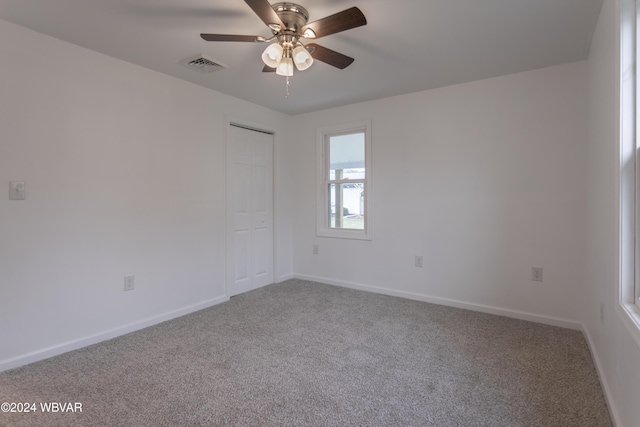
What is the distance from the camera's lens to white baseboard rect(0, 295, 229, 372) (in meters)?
2.16

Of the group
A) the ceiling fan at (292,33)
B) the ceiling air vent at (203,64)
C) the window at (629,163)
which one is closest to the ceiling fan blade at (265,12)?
the ceiling fan at (292,33)

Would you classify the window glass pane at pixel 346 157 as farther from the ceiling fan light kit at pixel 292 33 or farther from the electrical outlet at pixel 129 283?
the electrical outlet at pixel 129 283

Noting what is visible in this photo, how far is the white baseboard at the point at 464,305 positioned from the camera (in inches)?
111

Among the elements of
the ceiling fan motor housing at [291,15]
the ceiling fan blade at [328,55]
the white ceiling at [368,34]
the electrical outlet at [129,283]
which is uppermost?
the white ceiling at [368,34]

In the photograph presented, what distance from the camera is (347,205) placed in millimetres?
4203

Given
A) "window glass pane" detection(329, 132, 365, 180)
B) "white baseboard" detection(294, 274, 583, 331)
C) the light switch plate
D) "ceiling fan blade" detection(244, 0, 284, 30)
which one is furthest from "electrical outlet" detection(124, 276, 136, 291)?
"window glass pane" detection(329, 132, 365, 180)

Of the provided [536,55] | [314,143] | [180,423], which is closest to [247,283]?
[314,143]

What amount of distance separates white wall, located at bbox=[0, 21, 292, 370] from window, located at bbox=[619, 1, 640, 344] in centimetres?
328

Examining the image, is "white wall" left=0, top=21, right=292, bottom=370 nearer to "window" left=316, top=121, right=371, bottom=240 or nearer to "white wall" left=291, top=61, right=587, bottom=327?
"window" left=316, top=121, right=371, bottom=240

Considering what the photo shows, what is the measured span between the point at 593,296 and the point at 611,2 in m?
1.88

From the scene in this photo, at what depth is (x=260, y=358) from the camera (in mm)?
2279

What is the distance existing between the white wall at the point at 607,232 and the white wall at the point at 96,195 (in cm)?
327

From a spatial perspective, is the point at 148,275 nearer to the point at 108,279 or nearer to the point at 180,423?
the point at 108,279

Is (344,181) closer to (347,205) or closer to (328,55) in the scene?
(347,205)
